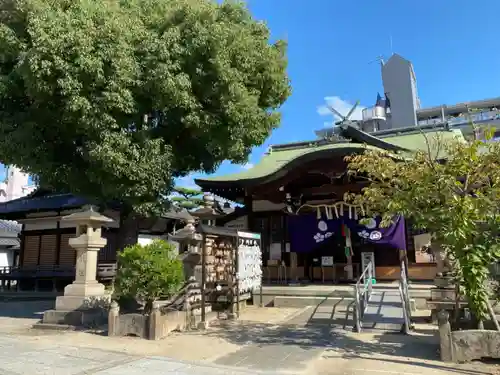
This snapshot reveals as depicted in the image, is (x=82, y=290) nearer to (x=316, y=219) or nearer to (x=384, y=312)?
(x=384, y=312)

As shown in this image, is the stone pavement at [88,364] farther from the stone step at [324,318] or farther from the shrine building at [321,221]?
the shrine building at [321,221]

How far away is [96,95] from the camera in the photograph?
979 centimetres

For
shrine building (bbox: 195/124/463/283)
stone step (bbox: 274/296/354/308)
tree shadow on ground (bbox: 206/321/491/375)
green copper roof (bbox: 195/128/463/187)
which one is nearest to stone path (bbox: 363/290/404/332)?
tree shadow on ground (bbox: 206/321/491/375)

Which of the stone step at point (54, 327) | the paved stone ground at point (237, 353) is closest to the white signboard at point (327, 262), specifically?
the paved stone ground at point (237, 353)

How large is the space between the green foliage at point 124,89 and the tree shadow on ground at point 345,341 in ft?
14.0

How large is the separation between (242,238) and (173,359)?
5.36m

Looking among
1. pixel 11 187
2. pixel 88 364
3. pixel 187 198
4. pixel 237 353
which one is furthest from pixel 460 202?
pixel 11 187

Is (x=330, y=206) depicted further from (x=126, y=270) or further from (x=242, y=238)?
(x=126, y=270)

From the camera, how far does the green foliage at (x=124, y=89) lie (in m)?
9.55

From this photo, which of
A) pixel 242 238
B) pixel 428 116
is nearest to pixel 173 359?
pixel 242 238

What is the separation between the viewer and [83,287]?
422 inches

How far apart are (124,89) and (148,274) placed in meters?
4.60

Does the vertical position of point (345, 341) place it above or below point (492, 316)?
below

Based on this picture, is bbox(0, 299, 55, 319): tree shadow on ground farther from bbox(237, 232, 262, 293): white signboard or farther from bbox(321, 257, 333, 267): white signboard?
bbox(321, 257, 333, 267): white signboard
